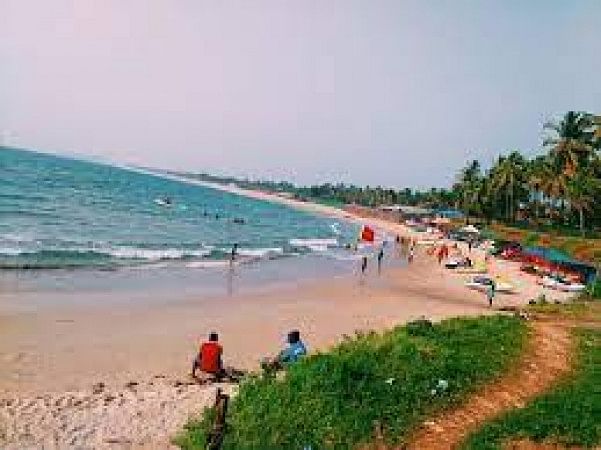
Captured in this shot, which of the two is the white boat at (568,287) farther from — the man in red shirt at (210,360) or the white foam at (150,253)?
the man in red shirt at (210,360)

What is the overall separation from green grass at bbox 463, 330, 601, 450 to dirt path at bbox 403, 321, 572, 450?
28cm

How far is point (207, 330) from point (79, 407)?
11.2 m

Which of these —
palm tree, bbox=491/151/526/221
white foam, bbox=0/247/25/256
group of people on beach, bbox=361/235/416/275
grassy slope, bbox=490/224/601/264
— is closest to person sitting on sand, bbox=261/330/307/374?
white foam, bbox=0/247/25/256

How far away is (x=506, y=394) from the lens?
14117 mm

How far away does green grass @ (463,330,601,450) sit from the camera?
12.6 m

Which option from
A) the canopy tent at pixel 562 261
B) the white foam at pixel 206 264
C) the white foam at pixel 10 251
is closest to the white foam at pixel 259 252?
the white foam at pixel 206 264

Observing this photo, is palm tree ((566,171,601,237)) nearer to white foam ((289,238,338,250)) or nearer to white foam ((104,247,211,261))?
white foam ((289,238,338,250))

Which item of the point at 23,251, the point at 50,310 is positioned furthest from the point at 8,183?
the point at 50,310

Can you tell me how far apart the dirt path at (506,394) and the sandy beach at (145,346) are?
470 centimetres

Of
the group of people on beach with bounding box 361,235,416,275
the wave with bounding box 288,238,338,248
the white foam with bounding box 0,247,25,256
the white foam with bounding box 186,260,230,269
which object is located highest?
the white foam with bounding box 0,247,25,256

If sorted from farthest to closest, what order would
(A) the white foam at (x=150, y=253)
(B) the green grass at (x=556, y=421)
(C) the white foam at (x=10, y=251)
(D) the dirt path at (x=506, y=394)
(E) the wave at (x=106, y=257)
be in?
(A) the white foam at (x=150, y=253) → (C) the white foam at (x=10, y=251) → (E) the wave at (x=106, y=257) → (D) the dirt path at (x=506, y=394) → (B) the green grass at (x=556, y=421)

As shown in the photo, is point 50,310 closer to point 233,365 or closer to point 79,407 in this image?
point 233,365

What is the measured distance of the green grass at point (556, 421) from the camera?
41.4 ft

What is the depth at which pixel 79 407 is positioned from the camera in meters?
16.0
